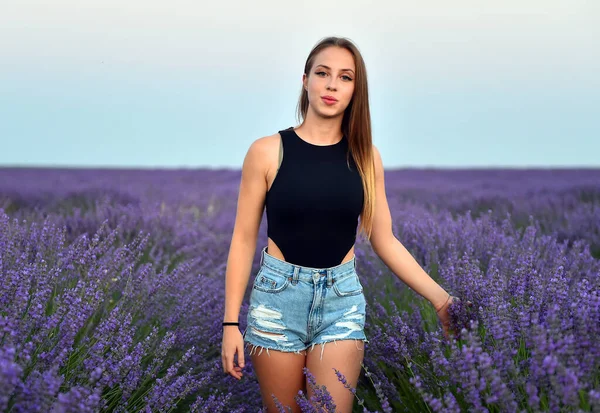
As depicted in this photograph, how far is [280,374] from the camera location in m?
2.02

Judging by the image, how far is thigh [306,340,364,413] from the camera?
196 cm

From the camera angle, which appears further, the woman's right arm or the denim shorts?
the woman's right arm

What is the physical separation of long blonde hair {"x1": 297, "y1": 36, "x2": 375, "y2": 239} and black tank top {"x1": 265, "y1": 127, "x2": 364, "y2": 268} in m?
0.03

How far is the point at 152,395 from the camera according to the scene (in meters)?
1.96

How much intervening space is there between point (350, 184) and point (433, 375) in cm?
70

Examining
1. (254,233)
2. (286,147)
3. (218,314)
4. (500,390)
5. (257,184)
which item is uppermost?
(286,147)

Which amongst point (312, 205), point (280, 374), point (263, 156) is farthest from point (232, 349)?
point (263, 156)

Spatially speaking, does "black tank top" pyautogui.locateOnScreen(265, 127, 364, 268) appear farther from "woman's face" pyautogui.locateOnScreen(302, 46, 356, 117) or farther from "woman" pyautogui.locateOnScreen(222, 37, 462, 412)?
"woman's face" pyautogui.locateOnScreen(302, 46, 356, 117)

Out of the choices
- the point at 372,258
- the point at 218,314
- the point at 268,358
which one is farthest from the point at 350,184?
the point at 372,258

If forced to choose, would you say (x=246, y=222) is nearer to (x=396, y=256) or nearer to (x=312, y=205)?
(x=312, y=205)

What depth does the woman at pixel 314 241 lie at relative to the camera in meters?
1.98

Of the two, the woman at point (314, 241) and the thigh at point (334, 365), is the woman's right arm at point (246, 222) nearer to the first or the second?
the woman at point (314, 241)

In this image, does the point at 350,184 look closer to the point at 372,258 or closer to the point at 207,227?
the point at 372,258

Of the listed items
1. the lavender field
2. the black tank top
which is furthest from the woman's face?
the lavender field
